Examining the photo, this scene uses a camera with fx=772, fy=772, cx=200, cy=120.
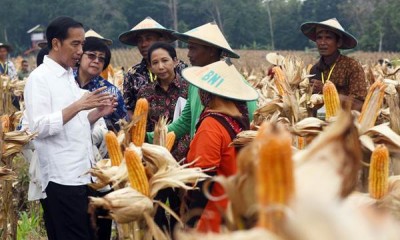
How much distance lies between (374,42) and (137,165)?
4847 cm

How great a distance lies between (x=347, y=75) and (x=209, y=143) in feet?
8.36

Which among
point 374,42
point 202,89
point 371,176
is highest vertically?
point 202,89

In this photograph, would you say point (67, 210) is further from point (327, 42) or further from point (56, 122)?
point (327, 42)

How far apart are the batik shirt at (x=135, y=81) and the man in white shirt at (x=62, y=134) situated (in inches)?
55.8

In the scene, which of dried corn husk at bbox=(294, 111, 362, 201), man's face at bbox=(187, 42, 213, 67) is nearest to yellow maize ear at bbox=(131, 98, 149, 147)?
man's face at bbox=(187, 42, 213, 67)

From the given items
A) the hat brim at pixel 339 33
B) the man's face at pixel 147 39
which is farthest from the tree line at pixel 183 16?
the man's face at pixel 147 39

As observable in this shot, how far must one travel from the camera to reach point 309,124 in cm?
347

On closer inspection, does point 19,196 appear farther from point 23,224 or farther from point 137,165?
point 137,165

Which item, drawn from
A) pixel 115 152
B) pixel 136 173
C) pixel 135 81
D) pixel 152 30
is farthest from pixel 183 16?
pixel 136 173

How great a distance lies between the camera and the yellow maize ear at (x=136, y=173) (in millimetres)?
3189

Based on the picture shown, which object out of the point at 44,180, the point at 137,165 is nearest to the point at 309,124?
the point at 137,165

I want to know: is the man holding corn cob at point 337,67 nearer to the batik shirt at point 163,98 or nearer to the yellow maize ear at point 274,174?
the batik shirt at point 163,98

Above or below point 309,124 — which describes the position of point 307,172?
above

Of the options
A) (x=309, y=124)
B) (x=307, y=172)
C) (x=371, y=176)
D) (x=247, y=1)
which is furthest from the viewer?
(x=247, y=1)
